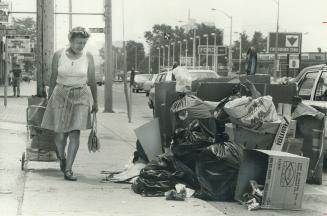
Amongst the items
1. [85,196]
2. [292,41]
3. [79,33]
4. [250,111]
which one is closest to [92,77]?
[79,33]

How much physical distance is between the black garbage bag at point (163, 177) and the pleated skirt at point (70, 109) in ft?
3.30

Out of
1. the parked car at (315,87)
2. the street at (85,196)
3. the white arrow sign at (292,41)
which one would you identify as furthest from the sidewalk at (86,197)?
the white arrow sign at (292,41)

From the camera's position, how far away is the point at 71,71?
25.7 feet

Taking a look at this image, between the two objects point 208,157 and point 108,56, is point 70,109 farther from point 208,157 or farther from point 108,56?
point 108,56

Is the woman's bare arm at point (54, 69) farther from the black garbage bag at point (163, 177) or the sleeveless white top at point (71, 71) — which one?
the black garbage bag at point (163, 177)

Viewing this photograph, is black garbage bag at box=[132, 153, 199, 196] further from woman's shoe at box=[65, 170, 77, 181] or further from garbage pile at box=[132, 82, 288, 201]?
woman's shoe at box=[65, 170, 77, 181]

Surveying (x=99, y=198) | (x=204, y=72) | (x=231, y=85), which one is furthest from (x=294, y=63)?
(x=99, y=198)

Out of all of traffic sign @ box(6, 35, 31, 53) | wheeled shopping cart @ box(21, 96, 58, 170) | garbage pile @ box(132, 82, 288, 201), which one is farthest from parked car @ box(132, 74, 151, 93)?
garbage pile @ box(132, 82, 288, 201)

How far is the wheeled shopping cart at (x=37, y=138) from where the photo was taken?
28.1 ft

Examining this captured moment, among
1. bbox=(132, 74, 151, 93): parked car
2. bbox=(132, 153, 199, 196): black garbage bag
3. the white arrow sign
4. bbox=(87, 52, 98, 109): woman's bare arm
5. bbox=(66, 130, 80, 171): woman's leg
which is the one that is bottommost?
bbox=(132, 74, 151, 93): parked car

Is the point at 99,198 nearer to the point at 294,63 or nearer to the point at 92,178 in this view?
the point at 92,178

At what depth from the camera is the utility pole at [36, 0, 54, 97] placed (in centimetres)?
957

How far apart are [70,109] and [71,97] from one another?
14cm

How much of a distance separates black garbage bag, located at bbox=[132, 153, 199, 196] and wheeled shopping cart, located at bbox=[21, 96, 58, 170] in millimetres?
1760
